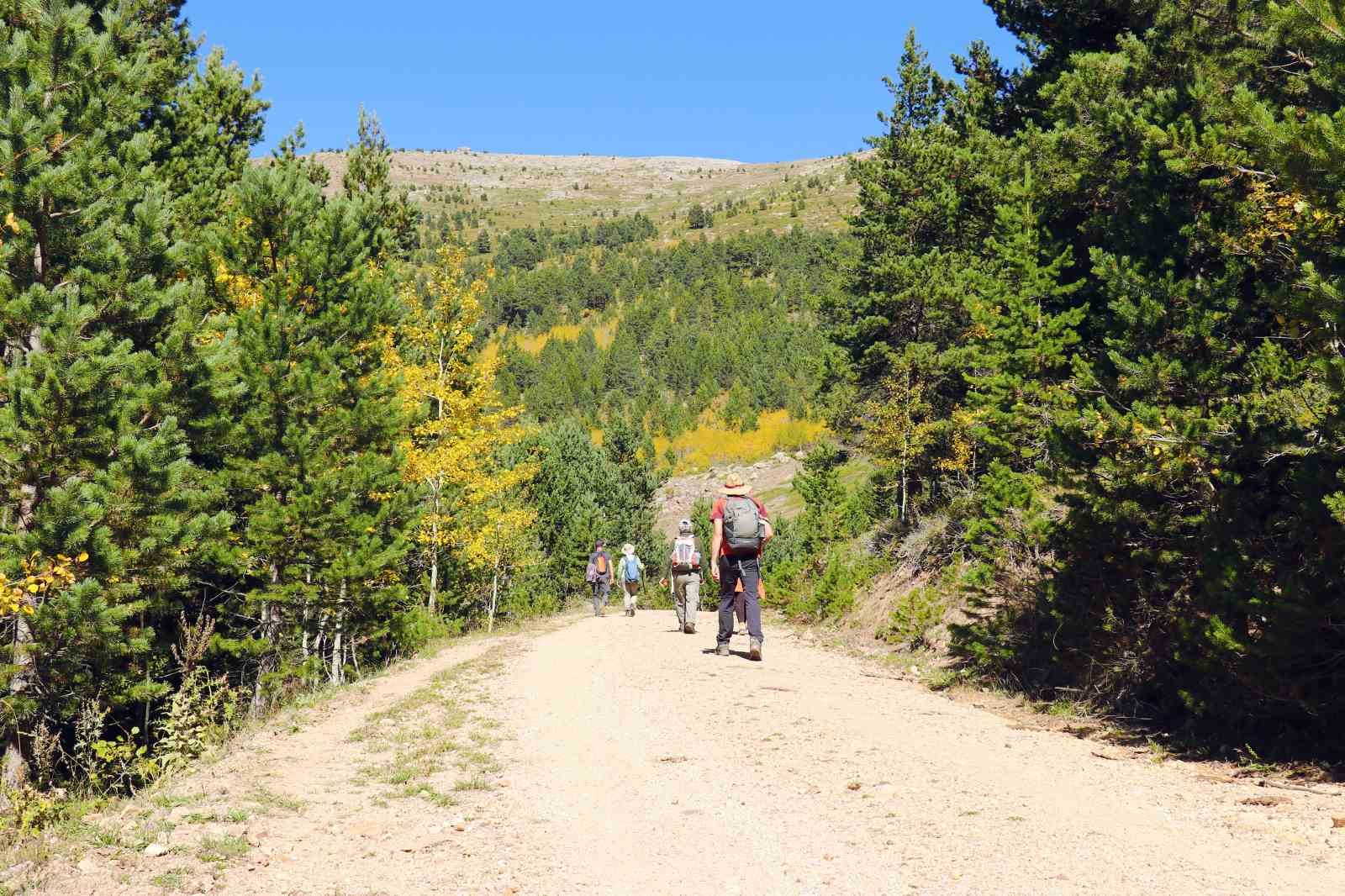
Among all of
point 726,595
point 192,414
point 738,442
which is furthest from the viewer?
point 738,442

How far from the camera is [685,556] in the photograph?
17344mm

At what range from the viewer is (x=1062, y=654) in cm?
972

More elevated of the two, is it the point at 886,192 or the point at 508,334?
the point at 508,334

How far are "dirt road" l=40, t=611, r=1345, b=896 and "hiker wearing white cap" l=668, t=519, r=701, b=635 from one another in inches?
298

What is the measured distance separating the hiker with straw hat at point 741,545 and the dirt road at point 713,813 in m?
2.46

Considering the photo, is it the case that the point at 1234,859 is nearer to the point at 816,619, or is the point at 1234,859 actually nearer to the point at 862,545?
the point at 816,619

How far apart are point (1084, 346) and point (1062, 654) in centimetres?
653

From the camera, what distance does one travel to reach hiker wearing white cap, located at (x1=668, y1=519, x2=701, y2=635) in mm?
17016

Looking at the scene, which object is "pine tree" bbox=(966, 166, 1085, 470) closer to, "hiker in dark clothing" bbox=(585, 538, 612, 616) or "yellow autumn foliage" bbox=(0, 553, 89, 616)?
"yellow autumn foliage" bbox=(0, 553, 89, 616)

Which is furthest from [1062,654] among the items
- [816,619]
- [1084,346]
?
[816,619]

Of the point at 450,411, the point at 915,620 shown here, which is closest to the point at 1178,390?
the point at 915,620

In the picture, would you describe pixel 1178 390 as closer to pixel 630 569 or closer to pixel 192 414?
pixel 192 414

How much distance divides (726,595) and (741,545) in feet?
3.38

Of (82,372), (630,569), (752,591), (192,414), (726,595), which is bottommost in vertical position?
(630,569)
